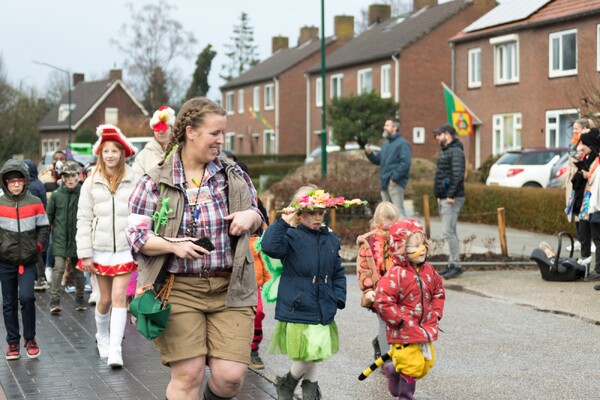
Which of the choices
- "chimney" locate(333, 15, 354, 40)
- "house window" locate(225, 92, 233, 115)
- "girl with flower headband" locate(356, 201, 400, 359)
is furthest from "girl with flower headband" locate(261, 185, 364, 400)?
"house window" locate(225, 92, 233, 115)

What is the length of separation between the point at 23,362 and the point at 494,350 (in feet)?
13.4

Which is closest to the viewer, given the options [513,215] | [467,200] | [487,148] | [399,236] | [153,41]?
[399,236]

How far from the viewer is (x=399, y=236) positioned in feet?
20.6

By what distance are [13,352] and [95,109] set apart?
7876 cm

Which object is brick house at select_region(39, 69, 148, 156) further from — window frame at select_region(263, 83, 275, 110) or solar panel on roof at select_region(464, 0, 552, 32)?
solar panel on roof at select_region(464, 0, 552, 32)

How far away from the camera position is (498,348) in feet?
28.4

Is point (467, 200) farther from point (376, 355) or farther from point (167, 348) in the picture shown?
point (167, 348)

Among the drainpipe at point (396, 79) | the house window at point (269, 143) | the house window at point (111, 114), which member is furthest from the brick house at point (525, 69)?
the house window at point (111, 114)

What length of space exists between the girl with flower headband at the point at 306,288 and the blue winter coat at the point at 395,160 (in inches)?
373

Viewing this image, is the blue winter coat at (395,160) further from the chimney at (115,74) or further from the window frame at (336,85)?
the chimney at (115,74)

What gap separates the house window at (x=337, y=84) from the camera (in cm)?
5212

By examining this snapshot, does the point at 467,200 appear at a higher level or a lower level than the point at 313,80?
lower

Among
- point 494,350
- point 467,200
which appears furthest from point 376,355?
point 467,200

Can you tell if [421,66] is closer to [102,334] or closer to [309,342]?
[102,334]
